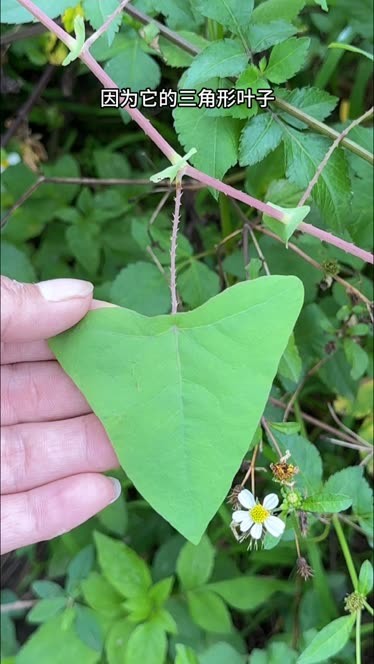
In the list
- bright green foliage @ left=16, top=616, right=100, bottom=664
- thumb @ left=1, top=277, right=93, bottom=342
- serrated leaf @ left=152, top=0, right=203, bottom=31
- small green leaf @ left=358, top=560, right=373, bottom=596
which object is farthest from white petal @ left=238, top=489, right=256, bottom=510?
serrated leaf @ left=152, top=0, right=203, bottom=31

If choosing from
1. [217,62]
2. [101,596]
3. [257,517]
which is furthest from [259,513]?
[217,62]

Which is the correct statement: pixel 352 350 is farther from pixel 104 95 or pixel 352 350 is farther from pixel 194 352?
pixel 104 95

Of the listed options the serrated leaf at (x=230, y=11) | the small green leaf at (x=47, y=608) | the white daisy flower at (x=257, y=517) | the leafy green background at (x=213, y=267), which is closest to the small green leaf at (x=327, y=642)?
the leafy green background at (x=213, y=267)

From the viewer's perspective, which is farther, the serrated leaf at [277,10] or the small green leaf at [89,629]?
the small green leaf at [89,629]

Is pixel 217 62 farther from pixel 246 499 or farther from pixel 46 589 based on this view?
pixel 46 589

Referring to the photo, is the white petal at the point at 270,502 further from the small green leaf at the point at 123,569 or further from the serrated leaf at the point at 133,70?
the serrated leaf at the point at 133,70
